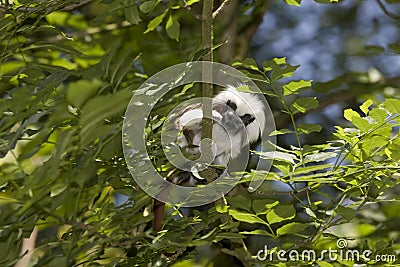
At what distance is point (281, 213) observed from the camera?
75 cm

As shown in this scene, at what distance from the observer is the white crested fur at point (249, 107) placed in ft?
2.75

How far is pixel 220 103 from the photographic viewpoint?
82cm

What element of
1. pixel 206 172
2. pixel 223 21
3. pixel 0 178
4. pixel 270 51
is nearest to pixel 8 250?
pixel 0 178

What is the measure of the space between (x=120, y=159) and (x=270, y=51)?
91 cm

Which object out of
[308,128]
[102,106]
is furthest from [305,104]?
[102,106]

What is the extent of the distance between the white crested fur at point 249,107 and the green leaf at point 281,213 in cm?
12

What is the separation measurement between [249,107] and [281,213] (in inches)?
6.1

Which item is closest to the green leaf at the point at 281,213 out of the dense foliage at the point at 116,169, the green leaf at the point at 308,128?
the dense foliage at the point at 116,169

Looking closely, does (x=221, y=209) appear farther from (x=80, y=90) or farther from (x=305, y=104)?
(x=80, y=90)

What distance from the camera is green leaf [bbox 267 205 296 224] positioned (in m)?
0.74

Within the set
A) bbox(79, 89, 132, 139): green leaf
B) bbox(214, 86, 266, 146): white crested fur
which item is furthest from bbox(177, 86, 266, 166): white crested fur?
Result: bbox(79, 89, 132, 139): green leaf

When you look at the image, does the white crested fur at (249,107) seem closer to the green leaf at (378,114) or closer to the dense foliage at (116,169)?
the dense foliage at (116,169)

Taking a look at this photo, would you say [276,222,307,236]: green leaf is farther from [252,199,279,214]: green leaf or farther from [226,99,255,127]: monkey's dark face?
[226,99,255,127]: monkey's dark face

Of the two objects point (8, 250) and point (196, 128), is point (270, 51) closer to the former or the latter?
point (196, 128)
